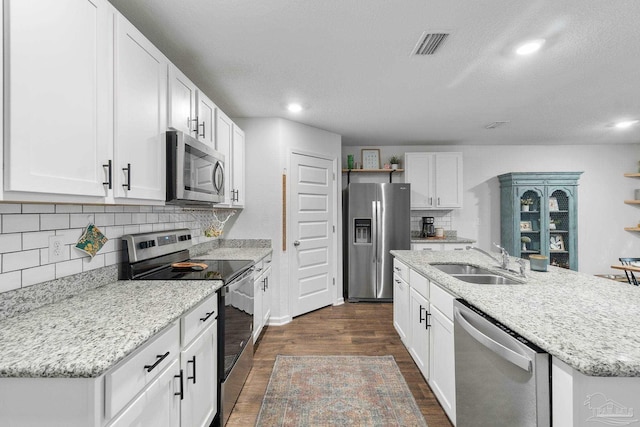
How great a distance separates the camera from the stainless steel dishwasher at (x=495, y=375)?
3.26ft

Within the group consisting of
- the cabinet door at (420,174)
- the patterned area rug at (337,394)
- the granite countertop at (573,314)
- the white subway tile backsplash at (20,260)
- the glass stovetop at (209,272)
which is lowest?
the patterned area rug at (337,394)

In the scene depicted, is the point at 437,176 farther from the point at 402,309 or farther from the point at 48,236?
the point at 48,236

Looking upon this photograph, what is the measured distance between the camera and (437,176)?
475cm

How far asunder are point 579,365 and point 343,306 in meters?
3.50

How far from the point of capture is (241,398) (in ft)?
6.88

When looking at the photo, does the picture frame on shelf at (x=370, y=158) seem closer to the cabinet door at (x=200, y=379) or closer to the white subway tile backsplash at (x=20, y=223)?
the cabinet door at (x=200, y=379)

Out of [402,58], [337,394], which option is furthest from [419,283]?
[402,58]

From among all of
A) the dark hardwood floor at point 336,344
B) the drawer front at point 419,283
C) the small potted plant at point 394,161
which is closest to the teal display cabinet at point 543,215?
the small potted plant at point 394,161

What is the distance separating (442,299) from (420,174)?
10.6ft

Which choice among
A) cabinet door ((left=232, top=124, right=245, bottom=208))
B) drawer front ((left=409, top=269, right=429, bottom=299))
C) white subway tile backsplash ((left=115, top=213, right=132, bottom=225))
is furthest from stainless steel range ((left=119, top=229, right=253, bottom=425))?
drawer front ((left=409, top=269, right=429, bottom=299))

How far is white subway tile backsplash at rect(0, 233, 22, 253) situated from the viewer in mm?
1178

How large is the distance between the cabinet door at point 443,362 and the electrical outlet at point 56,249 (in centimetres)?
199

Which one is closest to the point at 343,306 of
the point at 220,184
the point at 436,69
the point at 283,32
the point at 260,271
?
the point at 260,271

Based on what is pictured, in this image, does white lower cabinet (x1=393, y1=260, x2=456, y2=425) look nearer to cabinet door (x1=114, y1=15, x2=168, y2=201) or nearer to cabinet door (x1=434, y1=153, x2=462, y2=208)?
cabinet door (x1=114, y1=15, x2=168, y2=201)
